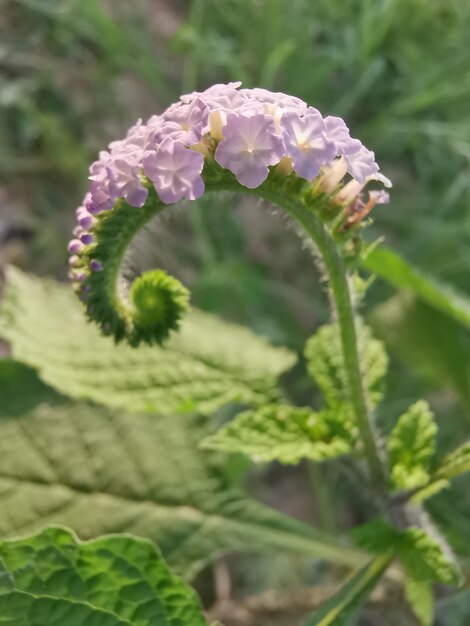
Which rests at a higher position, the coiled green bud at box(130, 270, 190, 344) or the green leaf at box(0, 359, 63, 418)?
the green leaf at box(0, 359, 63, 418)

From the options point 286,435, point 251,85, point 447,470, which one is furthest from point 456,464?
point 251,85

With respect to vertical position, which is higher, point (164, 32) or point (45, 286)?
point (164, 32)

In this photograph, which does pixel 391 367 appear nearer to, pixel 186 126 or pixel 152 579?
pixel 152 579

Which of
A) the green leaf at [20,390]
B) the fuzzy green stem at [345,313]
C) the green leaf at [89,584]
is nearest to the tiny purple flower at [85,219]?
the fuzzy green stem at [345,313]

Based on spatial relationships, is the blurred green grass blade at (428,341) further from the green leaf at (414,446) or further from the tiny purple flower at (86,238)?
the tiny purple flower at (86,238)

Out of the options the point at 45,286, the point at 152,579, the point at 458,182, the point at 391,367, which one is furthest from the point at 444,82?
the point at 152,579

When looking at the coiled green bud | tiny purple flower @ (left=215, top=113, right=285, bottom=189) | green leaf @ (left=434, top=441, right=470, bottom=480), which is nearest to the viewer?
tiny purple flower @ (left=215, top=113, right=285, bottom=189)

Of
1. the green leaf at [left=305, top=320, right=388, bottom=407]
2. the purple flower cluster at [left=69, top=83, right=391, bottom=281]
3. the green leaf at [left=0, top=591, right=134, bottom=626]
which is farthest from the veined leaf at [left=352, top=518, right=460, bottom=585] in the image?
the purple flower cluster at [left=69, top=83, right=391, bottom=281]

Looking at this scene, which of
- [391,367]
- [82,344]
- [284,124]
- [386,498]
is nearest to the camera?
[284,124]

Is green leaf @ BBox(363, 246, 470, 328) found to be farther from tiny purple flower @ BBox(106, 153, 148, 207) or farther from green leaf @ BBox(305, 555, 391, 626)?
tiny purple flower @ BBox(106, 153, 148, 207)
